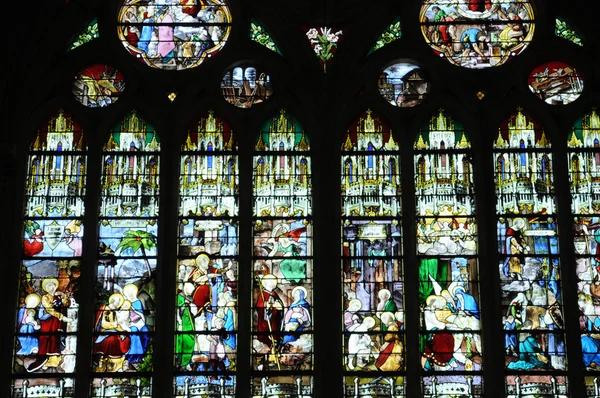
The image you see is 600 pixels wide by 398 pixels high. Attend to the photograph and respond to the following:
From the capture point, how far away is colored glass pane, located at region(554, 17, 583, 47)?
1623cm

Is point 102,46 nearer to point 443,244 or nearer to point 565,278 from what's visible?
point 443,244

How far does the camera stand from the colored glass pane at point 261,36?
53.2ft

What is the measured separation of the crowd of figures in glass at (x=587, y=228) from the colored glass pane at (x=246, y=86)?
3754mm

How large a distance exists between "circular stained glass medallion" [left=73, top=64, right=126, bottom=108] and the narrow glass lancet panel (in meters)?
0.37

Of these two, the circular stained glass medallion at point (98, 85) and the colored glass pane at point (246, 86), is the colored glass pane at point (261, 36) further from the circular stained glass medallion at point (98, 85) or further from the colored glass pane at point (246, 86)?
the circular stained glass medallion at point (98, 85)

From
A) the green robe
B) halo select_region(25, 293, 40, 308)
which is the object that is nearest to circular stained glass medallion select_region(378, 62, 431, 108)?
the green robe

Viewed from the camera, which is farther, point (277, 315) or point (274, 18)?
point (274, 18)

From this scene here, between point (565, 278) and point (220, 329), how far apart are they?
4.00 m

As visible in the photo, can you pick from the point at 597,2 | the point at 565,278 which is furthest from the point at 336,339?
the point at 597,2

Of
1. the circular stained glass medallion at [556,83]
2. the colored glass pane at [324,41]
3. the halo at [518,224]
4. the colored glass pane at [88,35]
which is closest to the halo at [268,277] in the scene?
the colored glass pane at [324,41]

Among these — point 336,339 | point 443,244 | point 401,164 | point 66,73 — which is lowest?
point 336,339

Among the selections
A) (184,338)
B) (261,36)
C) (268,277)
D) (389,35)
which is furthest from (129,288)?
(389,35)

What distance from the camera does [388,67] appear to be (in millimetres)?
16156

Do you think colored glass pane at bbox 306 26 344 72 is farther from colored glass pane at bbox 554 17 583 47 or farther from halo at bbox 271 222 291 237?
Result: colored glass pane at bbox 554 17 583 47
